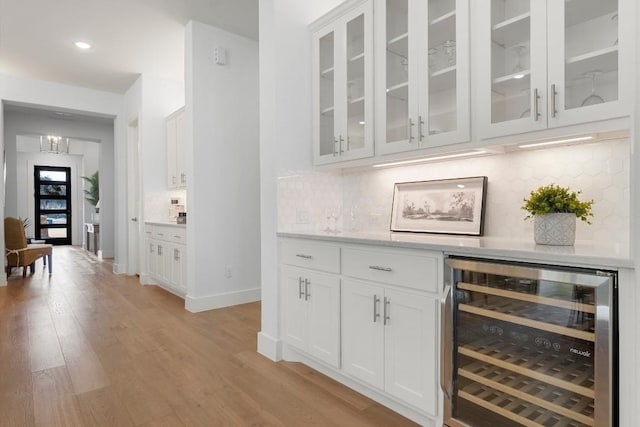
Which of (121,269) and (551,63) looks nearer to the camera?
(551,63)

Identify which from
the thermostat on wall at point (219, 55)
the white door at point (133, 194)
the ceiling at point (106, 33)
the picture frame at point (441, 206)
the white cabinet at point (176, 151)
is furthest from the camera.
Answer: the white door at point (133, 194)

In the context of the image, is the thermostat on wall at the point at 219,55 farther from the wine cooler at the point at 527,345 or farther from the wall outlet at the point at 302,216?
the wine cooler at the point at 527,345

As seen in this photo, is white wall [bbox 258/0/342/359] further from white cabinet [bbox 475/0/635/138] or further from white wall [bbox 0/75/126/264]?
white wall [bbox 0/75/126/264]

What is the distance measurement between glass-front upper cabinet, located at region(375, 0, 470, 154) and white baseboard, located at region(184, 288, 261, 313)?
266 cm

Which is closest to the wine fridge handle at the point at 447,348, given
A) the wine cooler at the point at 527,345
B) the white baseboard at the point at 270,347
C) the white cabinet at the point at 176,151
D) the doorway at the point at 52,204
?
the wine cooler at the point at 527,345

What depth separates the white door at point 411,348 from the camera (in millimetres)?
1785

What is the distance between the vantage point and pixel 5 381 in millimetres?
2393

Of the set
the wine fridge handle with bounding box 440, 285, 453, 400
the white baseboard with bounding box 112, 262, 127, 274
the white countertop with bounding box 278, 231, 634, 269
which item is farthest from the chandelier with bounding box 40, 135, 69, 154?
the wine fridge handle with bounding box 440, 285, 453, 400

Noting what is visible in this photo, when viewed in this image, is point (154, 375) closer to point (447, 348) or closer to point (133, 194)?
point (447, 348)

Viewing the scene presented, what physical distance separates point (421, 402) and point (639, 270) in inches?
42.9

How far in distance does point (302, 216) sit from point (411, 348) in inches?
51.3

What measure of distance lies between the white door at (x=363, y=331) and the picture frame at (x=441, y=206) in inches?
24.9

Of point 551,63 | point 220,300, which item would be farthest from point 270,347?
point 551,63

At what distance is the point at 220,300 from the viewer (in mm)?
4195
